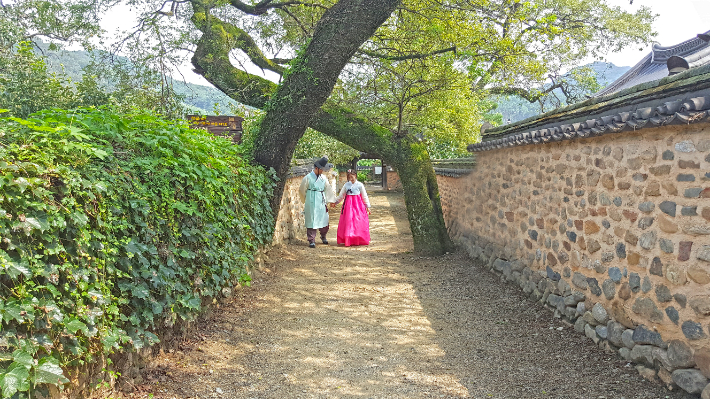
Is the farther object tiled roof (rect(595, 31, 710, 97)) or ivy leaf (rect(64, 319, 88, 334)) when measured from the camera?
tiled roof (rect(595, 31, 710, 97))

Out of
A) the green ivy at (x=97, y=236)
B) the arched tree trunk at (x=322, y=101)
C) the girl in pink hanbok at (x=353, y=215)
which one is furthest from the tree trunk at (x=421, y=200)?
the green ivy at (x=97, y=236)

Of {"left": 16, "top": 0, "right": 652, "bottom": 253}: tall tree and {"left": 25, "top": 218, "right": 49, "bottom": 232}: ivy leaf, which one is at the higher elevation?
{"left": 16, "top": 0, "right": 652, "bottom": 253}: tall tree

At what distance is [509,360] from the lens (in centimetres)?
420

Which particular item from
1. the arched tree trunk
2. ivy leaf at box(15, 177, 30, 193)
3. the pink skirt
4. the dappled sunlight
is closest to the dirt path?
the dappled sunlight

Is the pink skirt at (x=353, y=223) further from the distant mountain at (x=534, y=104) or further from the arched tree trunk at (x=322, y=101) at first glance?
the distant mountain at (x=534, y=104)

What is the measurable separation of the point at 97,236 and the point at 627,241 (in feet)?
12.0

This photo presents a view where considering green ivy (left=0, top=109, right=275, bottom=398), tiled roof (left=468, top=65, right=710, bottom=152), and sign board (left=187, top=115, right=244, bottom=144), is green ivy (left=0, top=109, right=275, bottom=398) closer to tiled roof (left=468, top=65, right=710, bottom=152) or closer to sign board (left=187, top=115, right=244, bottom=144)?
tiled roof (left=468, top=65, right=710, bottom=152)

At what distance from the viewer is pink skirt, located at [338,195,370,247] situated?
980 centimetres

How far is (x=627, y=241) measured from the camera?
397 centimetres

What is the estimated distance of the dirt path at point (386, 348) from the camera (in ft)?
11.8

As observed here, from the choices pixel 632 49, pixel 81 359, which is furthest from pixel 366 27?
pixel 632 49

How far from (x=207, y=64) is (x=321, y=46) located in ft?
8.84

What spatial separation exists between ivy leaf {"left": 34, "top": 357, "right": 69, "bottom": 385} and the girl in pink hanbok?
24.8ft

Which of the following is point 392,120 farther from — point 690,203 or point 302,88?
point 690,203
